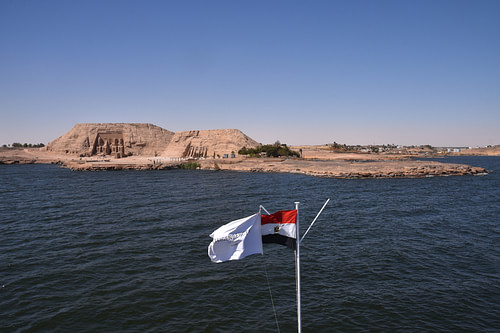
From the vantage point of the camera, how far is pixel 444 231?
22672 millimetres

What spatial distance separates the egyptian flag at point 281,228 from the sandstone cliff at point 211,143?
102 m

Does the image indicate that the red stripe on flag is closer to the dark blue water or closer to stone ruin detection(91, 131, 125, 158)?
the dark blue water

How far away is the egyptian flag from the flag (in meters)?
0.42

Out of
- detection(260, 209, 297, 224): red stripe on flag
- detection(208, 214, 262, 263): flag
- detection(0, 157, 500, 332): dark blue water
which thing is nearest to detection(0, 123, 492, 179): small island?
detection(0, 157, 500, 332): dark blue water

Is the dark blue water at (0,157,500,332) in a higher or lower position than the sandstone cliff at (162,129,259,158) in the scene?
lower

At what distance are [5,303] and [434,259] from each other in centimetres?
2121

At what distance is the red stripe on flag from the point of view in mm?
9129

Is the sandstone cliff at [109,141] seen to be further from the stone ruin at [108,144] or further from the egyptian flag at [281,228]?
the egyptian flag at [281,228]

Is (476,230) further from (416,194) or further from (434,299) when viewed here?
(416,194)

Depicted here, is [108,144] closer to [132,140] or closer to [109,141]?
Result: [109,141]

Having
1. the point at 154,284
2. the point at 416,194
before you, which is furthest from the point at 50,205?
the point at 416,194

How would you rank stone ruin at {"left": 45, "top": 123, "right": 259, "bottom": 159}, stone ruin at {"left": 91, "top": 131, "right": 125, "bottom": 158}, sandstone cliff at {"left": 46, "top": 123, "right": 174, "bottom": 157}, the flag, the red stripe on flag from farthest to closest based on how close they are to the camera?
1. sandstone cliff at {"left": 46, "top": 123, "right": 174, "bottom": 157}
2. stone ruin at {"left": 91, "top": 131, "right": 125, "bottom": 158}
3. stone ruin at {"left": 45, "top": 123, "right": 259, "bottom": 159}
4. the red stripe on flag
5. the flag

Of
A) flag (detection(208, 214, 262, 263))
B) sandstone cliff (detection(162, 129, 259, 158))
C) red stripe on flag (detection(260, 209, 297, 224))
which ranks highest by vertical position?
sandstone cliff (detection(162, 129, 259, 158))

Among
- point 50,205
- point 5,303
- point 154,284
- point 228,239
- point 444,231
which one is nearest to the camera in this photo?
point 228,239
